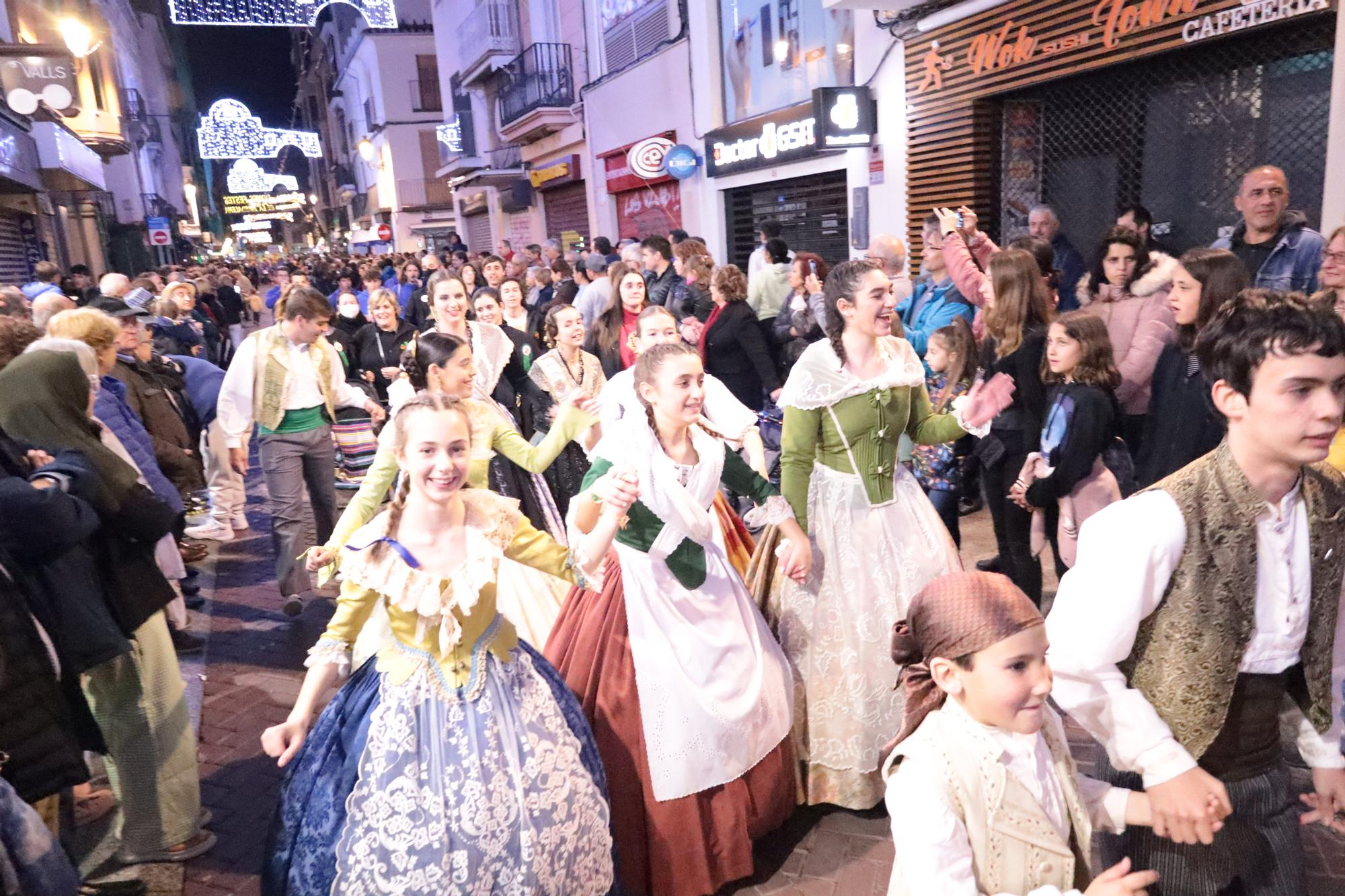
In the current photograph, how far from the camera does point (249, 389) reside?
575cm

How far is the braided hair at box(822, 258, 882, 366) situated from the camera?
3664mm

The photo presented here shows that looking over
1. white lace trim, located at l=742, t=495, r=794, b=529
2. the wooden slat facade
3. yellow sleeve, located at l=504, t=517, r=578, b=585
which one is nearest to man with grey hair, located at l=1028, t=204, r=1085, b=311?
the wooden slat facade

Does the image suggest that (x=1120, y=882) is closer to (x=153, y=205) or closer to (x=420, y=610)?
(x=420, y=610)

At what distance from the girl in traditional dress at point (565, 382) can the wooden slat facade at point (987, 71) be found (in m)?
4.80

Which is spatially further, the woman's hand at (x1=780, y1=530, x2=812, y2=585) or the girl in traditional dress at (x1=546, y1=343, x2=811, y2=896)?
the woman's hand at (x1=780, y1=530, x2=812, y2=585)

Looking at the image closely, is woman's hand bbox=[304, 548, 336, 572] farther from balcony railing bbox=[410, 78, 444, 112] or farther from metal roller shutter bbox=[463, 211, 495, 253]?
balcony railing bbox=[410, 78, 444, 112]

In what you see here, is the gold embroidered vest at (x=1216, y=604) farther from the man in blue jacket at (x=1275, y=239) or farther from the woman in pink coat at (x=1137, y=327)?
the man in blue jacket at (x=1275, y=239)

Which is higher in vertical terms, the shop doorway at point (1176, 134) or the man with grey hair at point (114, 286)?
the shop doorway at point (1176, 134)

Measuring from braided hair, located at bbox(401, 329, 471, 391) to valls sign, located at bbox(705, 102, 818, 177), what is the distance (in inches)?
280

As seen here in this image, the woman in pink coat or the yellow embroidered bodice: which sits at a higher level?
the woman in pink coat

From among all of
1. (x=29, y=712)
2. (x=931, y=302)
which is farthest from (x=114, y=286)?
(x=29, y=712)

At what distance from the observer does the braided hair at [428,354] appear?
4672 mm

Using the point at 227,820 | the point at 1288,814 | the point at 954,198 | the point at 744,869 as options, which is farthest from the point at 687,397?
the point at 954,198

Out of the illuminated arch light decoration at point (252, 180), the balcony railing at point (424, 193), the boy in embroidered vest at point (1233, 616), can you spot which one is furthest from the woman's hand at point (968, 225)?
the illuminated arch light decoration at point (252, 180)
